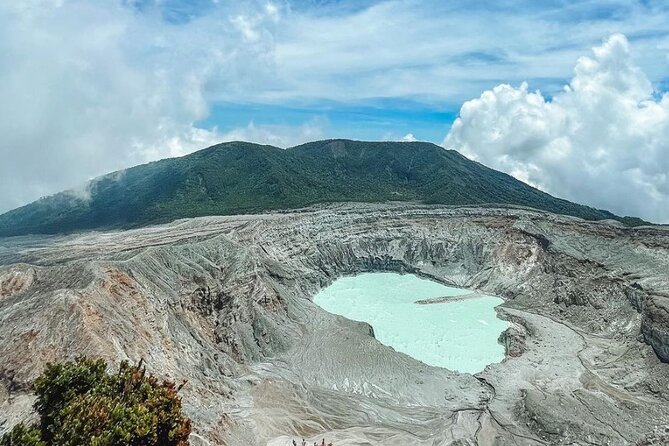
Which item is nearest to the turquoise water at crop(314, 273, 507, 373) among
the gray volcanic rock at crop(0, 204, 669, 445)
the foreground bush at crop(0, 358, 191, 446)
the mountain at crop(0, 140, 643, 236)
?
the gray volcanic rock at crop(0, 204, 669, 445)

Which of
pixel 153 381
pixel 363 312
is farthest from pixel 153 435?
pixel 363 312

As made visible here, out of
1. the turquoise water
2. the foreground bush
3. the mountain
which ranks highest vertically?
the mountain

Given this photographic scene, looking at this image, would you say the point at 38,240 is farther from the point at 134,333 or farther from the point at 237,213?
the point at 134,333

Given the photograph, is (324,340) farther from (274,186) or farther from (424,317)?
(274,186)

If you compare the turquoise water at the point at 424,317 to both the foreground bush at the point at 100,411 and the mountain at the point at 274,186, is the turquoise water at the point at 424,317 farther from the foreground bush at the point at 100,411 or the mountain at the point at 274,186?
the mountain at the point at 274,186

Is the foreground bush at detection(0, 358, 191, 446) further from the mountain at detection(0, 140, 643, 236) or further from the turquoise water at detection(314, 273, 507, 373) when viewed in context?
the mountain at detection(0, 140, 643, 236)
